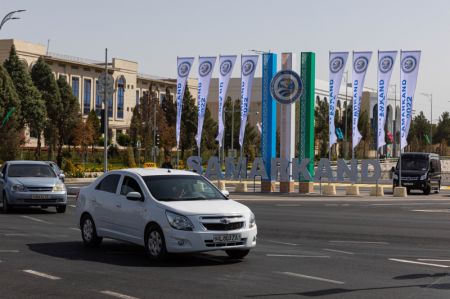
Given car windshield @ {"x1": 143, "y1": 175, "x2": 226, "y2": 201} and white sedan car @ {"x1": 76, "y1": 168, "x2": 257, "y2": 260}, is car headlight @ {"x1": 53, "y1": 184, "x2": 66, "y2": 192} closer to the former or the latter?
white sedan car @ {"x1": 76, "y1": 168, "x2": 257, "y2": 260}

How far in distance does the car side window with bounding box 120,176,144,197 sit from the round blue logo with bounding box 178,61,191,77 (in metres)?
32.1

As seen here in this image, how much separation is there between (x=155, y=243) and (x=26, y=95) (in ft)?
225

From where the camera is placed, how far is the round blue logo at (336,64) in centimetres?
4262

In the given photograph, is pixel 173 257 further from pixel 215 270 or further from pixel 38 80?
pixel 38 80

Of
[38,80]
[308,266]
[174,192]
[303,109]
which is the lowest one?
[308,266]

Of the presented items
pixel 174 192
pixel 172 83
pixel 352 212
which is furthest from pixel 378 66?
pixel 172 83

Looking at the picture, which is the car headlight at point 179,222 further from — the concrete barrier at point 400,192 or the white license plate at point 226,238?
the concrete barrier at point 400,192

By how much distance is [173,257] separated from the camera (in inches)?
535

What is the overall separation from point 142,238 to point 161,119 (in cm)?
8774

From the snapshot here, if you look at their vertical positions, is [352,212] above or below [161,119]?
below

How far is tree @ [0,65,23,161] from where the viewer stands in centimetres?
6581

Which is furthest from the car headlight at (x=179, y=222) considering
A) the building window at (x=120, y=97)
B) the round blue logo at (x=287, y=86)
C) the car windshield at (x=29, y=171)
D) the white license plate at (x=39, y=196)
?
the building window at (x=120, y=97)

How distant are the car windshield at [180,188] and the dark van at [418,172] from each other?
100 ft

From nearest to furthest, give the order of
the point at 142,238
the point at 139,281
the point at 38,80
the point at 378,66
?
the point at 139,281 < the point at 142,238 < the point at 378,66 < the point at 38,80
